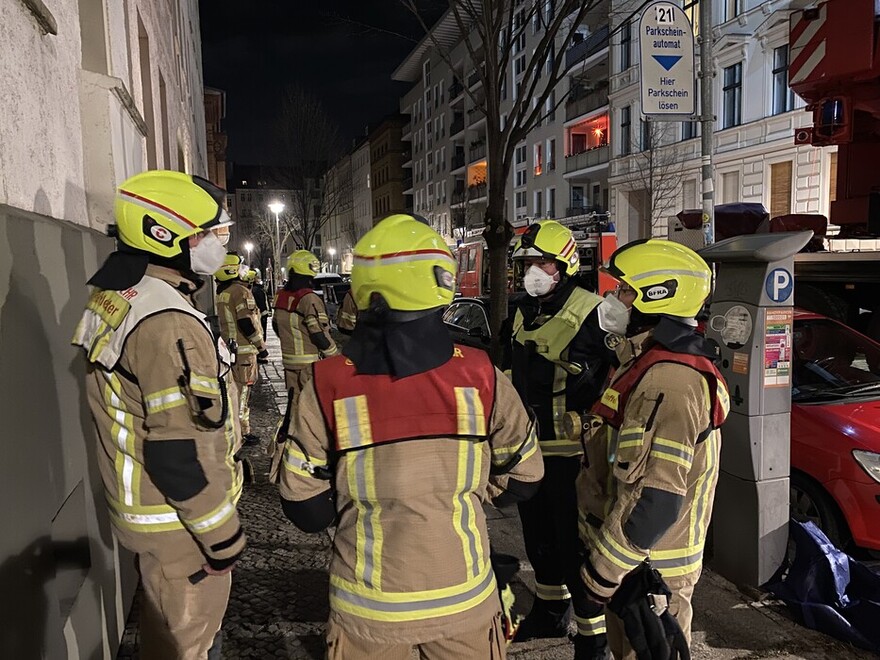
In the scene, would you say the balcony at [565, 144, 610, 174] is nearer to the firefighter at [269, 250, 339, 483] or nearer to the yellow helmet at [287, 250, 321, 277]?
the yellow helmet at [287, 250, 321, 277]

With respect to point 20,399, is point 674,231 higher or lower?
higher

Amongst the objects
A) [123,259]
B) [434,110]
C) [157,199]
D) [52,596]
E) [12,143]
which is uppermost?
[434,110]

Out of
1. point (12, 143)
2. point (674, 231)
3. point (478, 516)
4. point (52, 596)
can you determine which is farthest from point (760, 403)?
point (674, 231)

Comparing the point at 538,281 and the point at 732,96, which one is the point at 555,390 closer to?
the point at 538,281

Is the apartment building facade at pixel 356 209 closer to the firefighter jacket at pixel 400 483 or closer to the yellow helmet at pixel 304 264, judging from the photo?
the yellow helmet at pixel 304 264

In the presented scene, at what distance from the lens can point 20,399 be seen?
2.19 meters

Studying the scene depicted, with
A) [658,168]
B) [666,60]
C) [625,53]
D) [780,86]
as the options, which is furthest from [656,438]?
[625,53]

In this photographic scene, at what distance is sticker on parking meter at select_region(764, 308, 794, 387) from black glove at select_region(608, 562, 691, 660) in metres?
2.07

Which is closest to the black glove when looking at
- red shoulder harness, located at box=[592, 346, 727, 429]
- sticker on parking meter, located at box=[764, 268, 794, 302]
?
red shoulder harness, located at box=[592, 346, 727, 429]

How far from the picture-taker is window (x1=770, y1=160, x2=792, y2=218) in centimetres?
2131

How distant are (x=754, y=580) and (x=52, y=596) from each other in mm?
3689

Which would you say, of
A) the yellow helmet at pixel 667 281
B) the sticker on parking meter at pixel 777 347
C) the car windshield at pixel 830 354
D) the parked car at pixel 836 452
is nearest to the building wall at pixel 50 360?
the yellow helmet at pixel 667 281

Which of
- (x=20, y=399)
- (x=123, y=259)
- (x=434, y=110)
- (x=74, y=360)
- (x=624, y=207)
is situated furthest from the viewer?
(x=434, y=110)

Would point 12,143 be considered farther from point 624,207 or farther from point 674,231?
point 624,207
